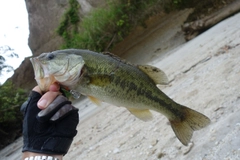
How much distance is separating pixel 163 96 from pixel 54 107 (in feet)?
2.96

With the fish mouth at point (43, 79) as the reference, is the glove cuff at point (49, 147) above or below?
below

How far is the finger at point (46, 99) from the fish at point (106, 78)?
73 millimetres

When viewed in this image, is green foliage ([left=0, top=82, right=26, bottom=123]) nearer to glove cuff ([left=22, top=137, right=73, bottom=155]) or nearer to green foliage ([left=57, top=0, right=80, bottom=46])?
green foliage ([left=57, top=0, right=80, bottom=46])

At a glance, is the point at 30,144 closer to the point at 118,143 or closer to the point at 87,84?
the point at 87,84

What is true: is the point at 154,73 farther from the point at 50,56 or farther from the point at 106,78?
the point at 50,56

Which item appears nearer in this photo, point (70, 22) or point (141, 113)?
point (141, 113)

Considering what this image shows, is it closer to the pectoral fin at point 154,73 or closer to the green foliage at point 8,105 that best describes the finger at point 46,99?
the pectoral fin at point 154,73

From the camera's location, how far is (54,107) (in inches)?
75.0

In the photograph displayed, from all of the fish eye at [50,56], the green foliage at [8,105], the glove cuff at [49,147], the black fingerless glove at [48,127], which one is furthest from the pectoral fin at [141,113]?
the green foliage at [8,105]

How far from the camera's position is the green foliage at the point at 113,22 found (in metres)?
14.1

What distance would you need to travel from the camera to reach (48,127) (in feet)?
6.68

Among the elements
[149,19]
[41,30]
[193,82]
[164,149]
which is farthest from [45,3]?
[164,149]

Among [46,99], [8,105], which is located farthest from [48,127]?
[8,105]

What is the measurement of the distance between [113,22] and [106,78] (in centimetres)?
1247
